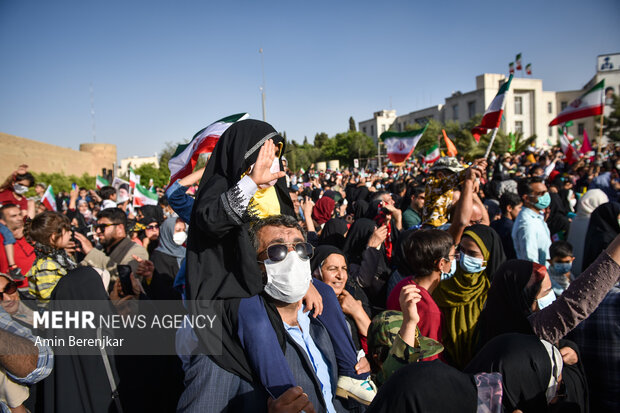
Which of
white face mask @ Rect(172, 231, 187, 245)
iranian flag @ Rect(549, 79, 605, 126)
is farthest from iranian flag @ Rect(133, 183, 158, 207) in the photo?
iranian flag @ Rect(549, 79, 605, 126)

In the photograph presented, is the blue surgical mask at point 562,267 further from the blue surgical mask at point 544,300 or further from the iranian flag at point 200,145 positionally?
the iranian flag at point 200,145

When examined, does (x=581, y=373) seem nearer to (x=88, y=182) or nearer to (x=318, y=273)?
(x=318, y=273)

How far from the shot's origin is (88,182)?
32750 mm

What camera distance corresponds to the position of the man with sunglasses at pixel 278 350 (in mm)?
1552

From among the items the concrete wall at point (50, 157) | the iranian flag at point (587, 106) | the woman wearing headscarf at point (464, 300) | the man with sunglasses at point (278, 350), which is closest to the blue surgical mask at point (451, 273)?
the woman wearing headscarf at point (464, 300)

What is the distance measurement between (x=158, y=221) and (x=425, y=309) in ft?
18.5

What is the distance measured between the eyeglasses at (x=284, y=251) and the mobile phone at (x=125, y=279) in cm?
247

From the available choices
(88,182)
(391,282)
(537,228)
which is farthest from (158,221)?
(88,182)

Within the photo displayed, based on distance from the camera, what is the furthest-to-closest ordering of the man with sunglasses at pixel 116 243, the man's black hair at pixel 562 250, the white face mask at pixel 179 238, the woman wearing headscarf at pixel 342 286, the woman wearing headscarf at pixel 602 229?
the white face mask at pixel 179 238, the man with sunglasses at pixel 116 243, the woman wearing headscarf at pixel 602 229, the man's black hair at pixel 562 250, the woman wearing headscarf at pixel 342 286

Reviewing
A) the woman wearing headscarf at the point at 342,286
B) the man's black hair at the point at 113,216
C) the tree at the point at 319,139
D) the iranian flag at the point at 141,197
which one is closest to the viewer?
the woman wearing headscarf at the point at 342,286

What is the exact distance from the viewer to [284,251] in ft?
6.07

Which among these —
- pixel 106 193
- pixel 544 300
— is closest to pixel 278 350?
pixel 544 300

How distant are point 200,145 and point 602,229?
444 cm

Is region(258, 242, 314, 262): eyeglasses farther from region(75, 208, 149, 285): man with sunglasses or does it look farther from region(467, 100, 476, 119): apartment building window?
region(467, 100, 476, 119): apartment building window
